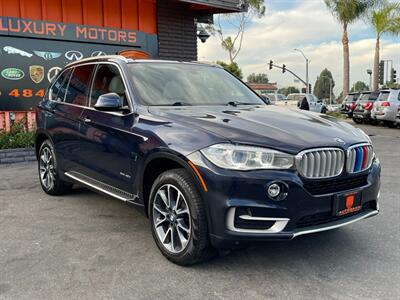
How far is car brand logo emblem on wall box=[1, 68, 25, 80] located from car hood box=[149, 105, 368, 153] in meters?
7.32

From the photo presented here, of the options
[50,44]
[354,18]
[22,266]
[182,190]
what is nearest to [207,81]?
[182,190]

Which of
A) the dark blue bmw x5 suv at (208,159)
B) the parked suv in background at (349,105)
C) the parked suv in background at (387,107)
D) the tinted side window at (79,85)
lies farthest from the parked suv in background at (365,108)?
the tinted side window at (79,85)

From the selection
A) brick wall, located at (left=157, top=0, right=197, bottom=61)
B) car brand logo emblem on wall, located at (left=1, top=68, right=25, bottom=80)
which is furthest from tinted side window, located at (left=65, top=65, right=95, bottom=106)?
brick wall, located at (left=157, top=0, right=197, bottom=61)

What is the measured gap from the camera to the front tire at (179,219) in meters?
3.38

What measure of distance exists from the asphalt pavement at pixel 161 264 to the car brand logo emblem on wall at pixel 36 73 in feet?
20.1

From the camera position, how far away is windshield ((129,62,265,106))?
4402 mm

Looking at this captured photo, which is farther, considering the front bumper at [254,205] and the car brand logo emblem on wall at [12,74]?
the car brand logo emblem on wall at [12,74]

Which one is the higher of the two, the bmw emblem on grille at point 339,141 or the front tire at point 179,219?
the bmw emblem on grille at point 339,141

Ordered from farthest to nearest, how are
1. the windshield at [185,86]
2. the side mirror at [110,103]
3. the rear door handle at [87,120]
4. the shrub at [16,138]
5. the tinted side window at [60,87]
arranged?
the shrub at [16,138] < the tinted side window at [60,87] < the rear door handle at [87,120] < the windshield at [185,86] < the side mirror at [110,103]

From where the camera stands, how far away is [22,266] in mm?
3656

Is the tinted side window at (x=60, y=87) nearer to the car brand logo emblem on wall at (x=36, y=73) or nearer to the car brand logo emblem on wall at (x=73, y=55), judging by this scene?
the car brand logo emblem on wall at (x=36, y=73)

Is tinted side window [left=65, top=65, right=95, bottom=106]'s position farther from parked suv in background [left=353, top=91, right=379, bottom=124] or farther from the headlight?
parked suv in background [left=353, top=91, right=379, bottom=124]
